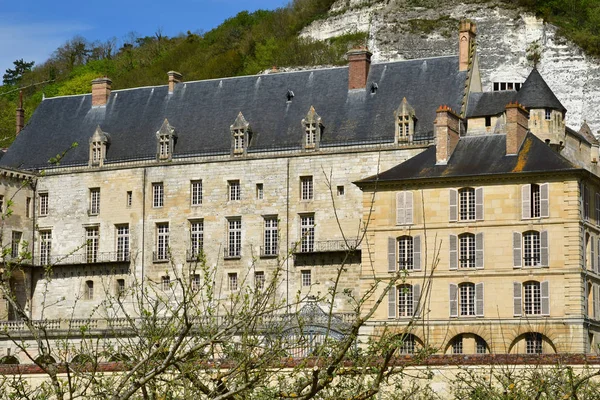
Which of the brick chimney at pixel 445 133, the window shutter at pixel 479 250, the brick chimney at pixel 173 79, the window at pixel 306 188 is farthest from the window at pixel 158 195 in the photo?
the window shutter at pixel 479 250

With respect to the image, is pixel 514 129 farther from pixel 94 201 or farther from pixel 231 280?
pixel 94 201

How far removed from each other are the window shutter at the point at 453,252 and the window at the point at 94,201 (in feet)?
46.5

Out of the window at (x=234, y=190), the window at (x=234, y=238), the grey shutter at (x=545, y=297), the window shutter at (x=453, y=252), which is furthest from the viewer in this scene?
the window at (x=234, y=190)

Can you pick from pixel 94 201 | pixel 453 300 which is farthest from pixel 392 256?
pixel 94 201

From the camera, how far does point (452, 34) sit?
2822 inches

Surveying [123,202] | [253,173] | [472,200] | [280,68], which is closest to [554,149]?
[472,200]

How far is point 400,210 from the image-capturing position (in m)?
39.6

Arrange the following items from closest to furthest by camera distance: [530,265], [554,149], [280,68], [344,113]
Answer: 1. [530,265]
2. [554,149]
3. [344,113]
4. [280,68]

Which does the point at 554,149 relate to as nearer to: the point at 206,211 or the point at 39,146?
the point at 206,211

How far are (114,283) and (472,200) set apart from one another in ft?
44.4

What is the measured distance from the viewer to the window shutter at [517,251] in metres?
38.0

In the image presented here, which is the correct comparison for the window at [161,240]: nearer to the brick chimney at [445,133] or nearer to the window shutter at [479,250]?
the brick chimney at [445,133]

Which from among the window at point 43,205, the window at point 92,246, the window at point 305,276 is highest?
the window at point 43,205

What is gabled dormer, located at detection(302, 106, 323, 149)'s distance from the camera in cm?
4491
